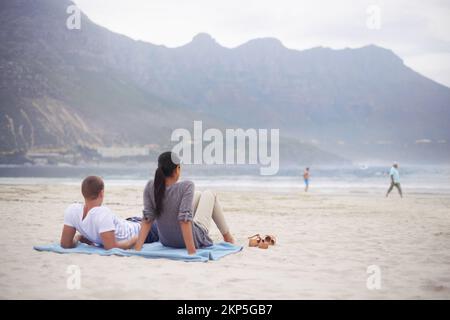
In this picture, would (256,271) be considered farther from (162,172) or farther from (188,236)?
(162,172)

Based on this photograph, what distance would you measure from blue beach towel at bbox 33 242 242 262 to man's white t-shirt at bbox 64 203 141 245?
8.5 inches

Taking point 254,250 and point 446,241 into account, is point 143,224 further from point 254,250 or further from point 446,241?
point 446,241

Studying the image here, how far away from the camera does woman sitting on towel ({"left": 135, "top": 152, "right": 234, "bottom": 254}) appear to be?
586 centimetres

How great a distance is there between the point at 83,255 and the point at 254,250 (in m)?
2.40

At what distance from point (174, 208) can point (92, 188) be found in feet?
3.55

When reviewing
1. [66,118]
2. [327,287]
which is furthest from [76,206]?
[66,118]

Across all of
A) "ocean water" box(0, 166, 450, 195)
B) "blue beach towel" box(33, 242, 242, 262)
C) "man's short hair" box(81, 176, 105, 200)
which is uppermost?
"man's short hair" box(81, 176, 105, 200)

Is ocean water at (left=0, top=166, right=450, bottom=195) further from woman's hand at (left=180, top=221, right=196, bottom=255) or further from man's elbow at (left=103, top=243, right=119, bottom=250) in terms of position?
woman's hand at (left=180, top=221, right=196, bottom=255)

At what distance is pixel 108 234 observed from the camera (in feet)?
20.8

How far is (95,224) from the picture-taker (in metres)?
6.32

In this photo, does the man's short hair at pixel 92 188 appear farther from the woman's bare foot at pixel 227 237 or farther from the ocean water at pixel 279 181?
the ocean water at pixel 279 181

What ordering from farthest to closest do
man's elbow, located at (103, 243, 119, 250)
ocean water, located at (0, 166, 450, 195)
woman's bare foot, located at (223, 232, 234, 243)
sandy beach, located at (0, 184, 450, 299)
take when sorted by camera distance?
ocean water, located at (0, 166, 450, 195) < woman's bare foot, located at (223, 232, 234, 243) < man's elbow, located at (103, 243, 119, 250) < sandy beach, located at (0, 184, 450, 299)

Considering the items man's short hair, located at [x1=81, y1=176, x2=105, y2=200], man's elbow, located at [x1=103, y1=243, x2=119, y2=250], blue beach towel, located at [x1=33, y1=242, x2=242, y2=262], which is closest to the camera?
blue beach towel, located at [x1=33, y1=242, x2=242, y2=262]

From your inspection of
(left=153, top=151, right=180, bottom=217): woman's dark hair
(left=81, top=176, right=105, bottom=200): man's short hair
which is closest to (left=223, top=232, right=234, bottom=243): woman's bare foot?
(left=153, top=151, right=180, bottom=217): woman's dark hair
